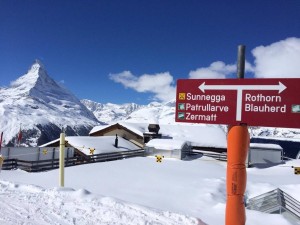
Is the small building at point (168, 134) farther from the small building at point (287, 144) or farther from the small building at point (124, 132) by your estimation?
the small building at point (287, 144)

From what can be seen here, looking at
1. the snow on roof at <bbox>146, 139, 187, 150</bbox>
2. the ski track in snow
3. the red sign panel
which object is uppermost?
the red sign panel

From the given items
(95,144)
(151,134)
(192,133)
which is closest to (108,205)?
(95,144)

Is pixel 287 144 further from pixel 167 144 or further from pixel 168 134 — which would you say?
pixel 167 144

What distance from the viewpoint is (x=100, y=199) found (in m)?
7.48

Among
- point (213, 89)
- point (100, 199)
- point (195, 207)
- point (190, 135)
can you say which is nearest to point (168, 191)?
point (195, 207)

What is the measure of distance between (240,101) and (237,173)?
1250 millimetres

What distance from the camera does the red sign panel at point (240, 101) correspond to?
205 inches

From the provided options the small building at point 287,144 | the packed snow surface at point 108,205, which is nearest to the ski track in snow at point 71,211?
the packed snow surface at point 108,205

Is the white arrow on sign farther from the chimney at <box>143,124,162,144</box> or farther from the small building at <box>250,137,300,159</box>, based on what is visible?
the small building at <box>250,137,300,159</box>

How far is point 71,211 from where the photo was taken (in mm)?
6527

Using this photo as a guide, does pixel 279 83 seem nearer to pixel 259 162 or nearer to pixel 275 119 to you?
pixel 275 119

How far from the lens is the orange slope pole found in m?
5.36

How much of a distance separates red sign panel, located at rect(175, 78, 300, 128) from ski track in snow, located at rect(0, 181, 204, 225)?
2278 mm

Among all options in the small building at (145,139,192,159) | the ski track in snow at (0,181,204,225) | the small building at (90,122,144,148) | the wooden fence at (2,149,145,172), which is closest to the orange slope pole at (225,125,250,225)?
the ski track in snow at (0,181,204,225)
